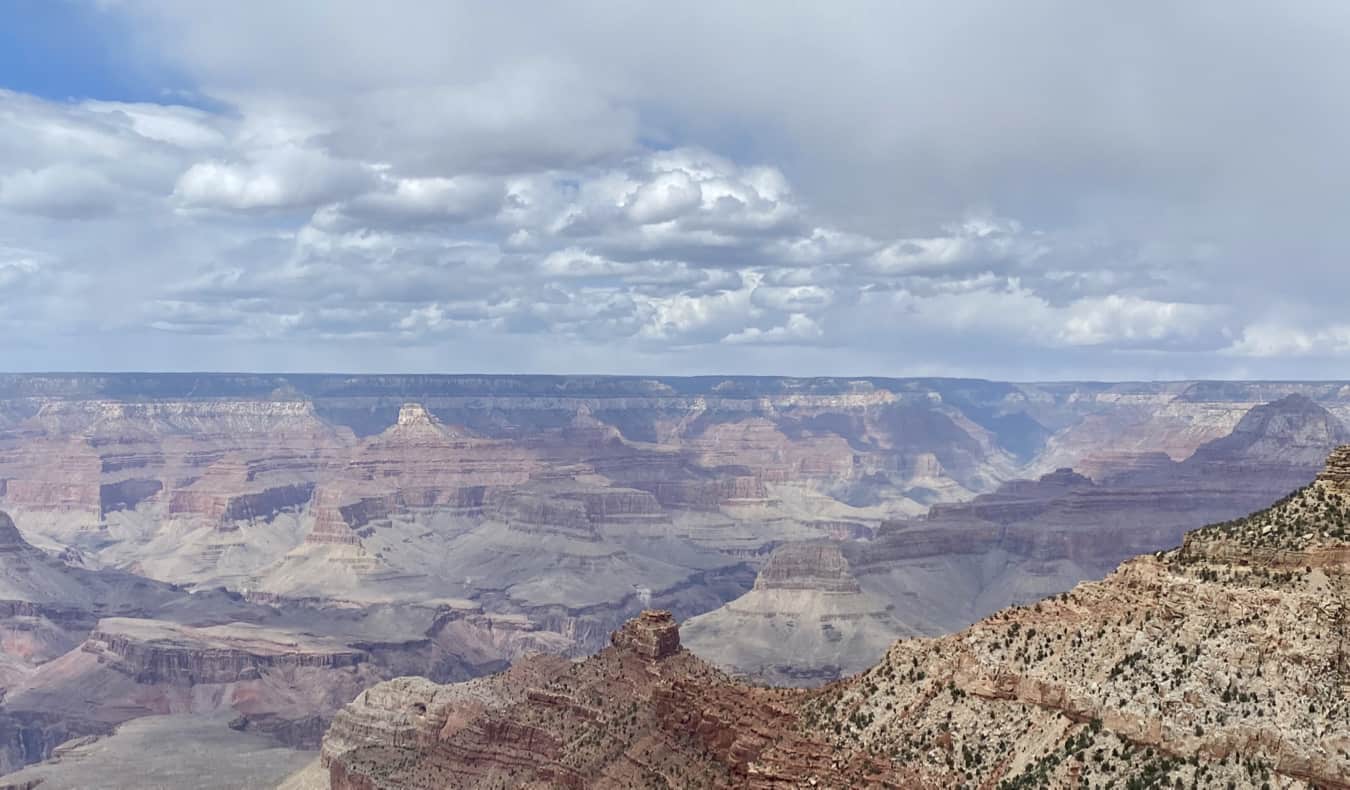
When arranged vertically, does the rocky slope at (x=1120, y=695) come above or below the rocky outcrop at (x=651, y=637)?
above

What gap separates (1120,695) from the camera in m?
48.0

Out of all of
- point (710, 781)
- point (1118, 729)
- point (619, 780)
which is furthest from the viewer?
point (619, 780)

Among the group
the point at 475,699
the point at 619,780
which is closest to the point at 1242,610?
the point at 619,780

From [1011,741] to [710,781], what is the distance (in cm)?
2068

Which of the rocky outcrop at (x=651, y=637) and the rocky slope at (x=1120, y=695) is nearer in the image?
the rocky slope at (x=1120, y=695)

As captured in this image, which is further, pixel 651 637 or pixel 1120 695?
pixel 651 637

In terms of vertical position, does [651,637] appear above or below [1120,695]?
below

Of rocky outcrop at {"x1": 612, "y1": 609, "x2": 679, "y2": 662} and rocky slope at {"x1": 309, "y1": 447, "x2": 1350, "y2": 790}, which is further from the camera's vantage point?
rocky outcrop at {"x1": 612, "y1": 609, "x2": 679, "y2": 662}

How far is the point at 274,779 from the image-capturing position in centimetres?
14938

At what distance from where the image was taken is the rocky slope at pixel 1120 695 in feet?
146

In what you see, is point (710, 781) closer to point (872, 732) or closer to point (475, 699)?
point (872, 732)

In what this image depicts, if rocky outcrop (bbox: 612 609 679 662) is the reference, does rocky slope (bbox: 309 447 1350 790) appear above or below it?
above

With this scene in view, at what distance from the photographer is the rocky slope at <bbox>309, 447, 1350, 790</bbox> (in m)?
44.4

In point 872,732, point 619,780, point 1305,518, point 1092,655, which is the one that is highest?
point 1305,518
